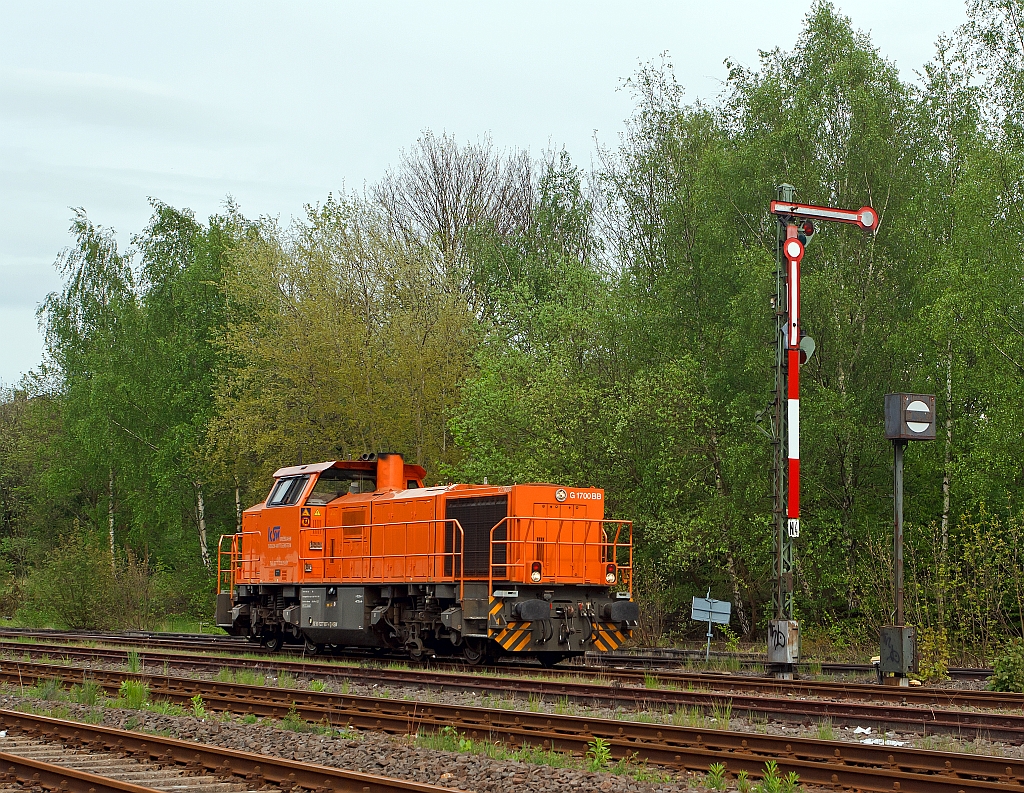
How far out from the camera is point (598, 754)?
29.0 feet

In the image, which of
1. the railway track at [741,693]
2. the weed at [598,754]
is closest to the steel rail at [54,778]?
the weed at [598,754]

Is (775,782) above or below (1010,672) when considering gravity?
above

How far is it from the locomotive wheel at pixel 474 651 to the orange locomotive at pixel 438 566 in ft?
0.05

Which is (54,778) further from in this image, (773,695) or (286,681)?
(773,695)

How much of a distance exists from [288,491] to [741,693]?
986cm

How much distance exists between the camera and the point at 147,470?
42219 mm

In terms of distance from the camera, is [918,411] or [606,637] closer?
[918,411]

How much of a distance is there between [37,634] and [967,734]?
24.0 meters

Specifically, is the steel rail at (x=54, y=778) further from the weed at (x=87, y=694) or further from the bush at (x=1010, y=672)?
the bush at (x=1010, y=672)

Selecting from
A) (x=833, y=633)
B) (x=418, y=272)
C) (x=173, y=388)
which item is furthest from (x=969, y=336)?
(x=173, y=388)

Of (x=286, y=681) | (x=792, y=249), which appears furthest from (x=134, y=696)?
(x=792, y=249)

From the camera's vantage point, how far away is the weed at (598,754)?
28.7ft

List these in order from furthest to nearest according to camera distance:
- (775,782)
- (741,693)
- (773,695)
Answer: (741,693), (773,695), (775,782)

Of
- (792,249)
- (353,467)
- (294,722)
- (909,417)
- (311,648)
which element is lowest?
A: (311,648)
